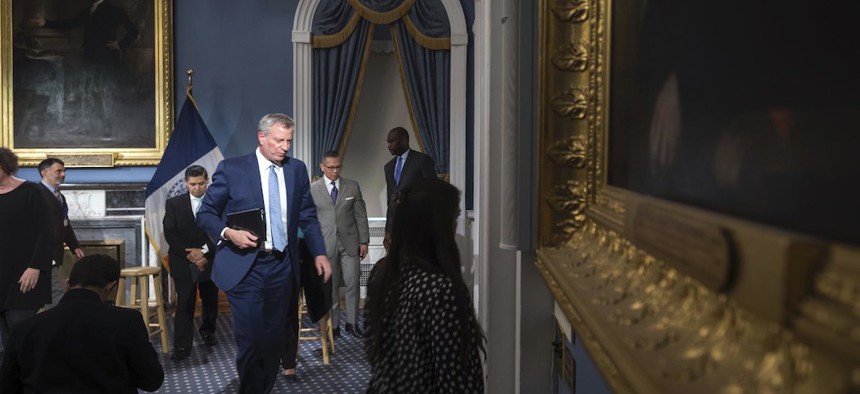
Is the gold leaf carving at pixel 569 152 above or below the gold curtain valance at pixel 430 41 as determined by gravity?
below

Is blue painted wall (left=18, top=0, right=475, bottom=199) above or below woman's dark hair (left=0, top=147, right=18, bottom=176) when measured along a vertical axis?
above

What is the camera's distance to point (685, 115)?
108cm

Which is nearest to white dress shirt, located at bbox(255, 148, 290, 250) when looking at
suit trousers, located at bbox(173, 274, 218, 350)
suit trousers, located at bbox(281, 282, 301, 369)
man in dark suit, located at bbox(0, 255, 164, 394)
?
suit trousers, located at bbox(281, 282, 301, 369)

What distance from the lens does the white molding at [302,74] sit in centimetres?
966

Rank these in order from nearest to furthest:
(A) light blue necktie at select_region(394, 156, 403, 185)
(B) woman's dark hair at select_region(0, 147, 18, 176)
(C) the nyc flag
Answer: (B) woman's dark hair at select_region(0, 147, 18, 176)
(A) light blue necktie at select_region(394, 156, 403, 185)
(C) the nyc flag

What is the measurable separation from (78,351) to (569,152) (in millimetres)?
2247

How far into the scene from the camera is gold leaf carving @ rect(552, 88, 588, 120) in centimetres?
195

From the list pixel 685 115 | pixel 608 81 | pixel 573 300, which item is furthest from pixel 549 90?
pixel 685 115

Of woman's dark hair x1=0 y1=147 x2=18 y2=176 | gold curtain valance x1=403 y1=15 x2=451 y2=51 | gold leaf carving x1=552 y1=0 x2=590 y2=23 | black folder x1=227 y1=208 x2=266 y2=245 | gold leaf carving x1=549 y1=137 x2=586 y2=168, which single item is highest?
gold curtain valance x1=403 y1=15 x2=451 y2=51

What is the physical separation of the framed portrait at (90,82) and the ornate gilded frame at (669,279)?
8.29m

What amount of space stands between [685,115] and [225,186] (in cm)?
429

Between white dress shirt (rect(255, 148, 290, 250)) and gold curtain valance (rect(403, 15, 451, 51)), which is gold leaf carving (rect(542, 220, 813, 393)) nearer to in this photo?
white dress shirt (rect(255, 148, 290, 250))

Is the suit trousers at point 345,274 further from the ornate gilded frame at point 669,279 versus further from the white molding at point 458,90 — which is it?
the ornate gilded frame at point 669,279

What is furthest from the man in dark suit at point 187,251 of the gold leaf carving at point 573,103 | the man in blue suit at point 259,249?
the gold leaf carving at point 573,103
